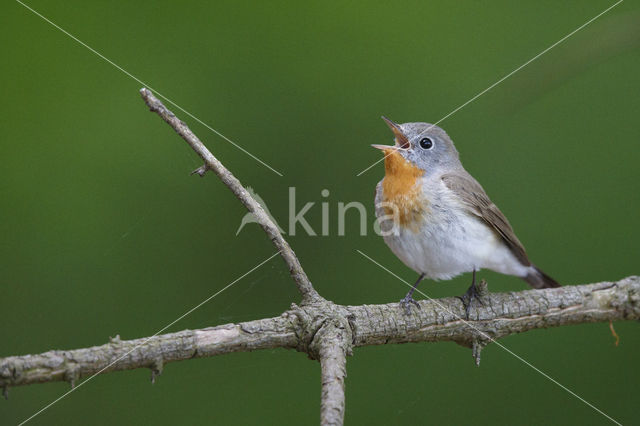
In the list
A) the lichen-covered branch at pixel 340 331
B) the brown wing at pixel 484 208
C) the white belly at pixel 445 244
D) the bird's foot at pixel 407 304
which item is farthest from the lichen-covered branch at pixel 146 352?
the brown wing at pixel 484 208

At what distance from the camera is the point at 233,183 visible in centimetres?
280

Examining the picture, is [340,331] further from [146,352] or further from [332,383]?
[146,352]

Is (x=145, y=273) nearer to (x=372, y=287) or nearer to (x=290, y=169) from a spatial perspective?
(x=290, y=169)

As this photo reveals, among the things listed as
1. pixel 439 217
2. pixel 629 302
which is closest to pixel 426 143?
pixel 439 217

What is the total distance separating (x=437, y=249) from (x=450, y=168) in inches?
31.7

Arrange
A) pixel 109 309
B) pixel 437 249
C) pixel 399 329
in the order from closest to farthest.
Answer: pixel 399 329, pixel 437 249, pixel 109 309

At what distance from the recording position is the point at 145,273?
4.17 meters

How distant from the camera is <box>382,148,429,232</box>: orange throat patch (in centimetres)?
386

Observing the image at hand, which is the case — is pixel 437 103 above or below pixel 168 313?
above

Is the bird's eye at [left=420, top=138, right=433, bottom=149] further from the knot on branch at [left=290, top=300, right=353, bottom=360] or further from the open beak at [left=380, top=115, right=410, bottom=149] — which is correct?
the knot on branch at [left=290, top=300, right=353, bottom=360]

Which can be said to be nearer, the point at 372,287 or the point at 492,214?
the point at 492,214

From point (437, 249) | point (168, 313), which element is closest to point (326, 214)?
point (437, 249)

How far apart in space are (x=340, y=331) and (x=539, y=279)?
2215 millimetres

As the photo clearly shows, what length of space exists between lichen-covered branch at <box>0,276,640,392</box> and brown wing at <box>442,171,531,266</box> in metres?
0.64
